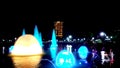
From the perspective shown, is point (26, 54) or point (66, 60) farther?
point (66, 60)

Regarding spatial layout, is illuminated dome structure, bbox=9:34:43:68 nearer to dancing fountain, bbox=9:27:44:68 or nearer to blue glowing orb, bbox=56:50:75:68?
dancing fountain, bbox=9:27:44:68

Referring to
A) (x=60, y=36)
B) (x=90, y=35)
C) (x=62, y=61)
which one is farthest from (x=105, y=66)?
Answer: (x=60, y=36)

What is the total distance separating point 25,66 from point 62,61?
14.7ft

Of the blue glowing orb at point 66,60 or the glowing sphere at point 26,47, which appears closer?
the glowing sphere at point 26,47

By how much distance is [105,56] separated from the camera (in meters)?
17.5

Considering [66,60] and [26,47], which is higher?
[26,47]

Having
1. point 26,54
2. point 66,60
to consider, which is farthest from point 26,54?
point 66,60

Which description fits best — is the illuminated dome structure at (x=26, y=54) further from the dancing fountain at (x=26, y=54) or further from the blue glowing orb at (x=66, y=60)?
the blue glowing orb at (x=66, y=60)

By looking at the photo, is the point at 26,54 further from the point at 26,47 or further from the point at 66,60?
the point at 66,60

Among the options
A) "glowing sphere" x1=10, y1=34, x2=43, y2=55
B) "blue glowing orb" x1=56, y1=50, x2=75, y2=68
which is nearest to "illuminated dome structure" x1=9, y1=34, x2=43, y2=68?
"glowing sphere" x1=10, y1=34, x2=43, y2=55

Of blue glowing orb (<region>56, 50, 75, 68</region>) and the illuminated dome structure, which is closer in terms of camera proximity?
the illuminated dome structure

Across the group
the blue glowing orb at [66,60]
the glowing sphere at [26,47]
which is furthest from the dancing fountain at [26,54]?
the blue glowing orb at [66,60]

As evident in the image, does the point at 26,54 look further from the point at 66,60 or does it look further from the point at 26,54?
the point at 66,60

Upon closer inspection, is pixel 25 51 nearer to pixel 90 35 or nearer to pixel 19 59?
pixel 19 59
